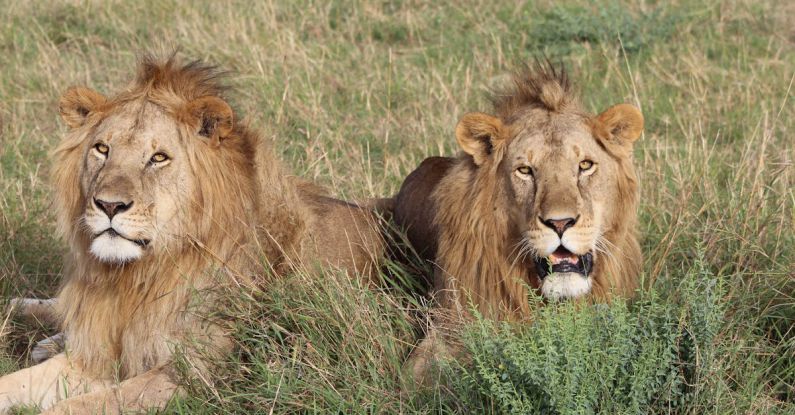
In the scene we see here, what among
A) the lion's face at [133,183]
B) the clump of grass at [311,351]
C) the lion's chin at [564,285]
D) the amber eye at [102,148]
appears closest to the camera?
the clump of grass at [311,351]

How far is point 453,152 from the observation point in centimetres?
669

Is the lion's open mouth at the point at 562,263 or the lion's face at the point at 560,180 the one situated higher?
the lion's face at the point at 560,180

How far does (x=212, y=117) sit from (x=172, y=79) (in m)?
0.26

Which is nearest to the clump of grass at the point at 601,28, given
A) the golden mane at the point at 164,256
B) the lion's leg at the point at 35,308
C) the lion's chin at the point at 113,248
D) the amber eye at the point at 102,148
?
the golden mane at the point at 164,256

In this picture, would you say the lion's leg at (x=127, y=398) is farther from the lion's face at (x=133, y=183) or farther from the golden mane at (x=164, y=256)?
the lion's face at (x=133, y=183)

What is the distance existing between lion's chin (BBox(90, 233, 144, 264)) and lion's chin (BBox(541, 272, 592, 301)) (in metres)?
1.51

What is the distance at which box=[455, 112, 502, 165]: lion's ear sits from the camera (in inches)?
167

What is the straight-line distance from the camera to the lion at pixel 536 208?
13.1 ft

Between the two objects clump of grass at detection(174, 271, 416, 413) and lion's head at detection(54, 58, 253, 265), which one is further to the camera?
lion's head at detection(54, 58, 253, 265)

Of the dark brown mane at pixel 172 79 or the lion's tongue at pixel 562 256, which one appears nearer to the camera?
the lion's tongue at pixel 562 256

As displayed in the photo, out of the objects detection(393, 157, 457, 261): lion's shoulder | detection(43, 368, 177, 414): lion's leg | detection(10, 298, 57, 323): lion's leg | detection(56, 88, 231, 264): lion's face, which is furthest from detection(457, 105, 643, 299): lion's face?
detection(10, 298, 57, 323): lion's leg

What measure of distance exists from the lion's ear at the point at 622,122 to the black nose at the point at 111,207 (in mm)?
1789

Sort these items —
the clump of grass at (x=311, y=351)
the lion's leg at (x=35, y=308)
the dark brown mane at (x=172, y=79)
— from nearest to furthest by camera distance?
the clump of grass at (x=311, y=351)
the dark brown mane at (x=172, y=79)
the lion's leg at (x=35, y=308)

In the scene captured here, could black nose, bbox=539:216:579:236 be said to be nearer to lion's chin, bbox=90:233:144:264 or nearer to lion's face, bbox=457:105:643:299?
lion's face, bbox=457:105:643:299
